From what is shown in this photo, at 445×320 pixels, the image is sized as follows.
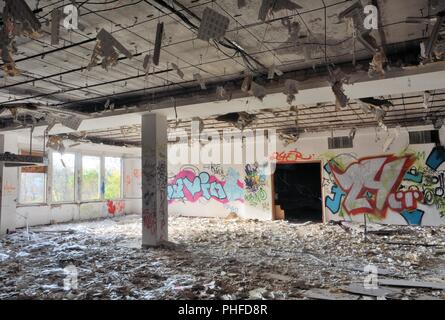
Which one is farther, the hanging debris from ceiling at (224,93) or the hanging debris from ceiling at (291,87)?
the hanging debris from ceiling at (224,93)

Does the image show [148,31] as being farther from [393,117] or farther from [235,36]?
[393,117]

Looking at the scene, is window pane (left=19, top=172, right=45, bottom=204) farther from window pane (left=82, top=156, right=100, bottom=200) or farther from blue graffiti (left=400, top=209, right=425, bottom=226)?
blue graffiti (left=400, top=209, right=425, bottom=226)

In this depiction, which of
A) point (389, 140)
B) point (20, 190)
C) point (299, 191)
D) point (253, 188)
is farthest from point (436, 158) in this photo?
point (20, 190)

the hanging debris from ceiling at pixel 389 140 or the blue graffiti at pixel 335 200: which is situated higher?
the hanging debris from ceiling at pixel 389 140

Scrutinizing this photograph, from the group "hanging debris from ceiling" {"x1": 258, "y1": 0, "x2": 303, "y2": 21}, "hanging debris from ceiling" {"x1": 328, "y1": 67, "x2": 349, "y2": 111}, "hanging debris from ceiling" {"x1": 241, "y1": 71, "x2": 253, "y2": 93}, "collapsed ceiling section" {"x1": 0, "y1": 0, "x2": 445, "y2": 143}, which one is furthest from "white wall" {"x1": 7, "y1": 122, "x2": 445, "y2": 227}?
"hanging debris from ceiling" {"x1": 258, "y1": 0, "x2": 303, "y2": 21}

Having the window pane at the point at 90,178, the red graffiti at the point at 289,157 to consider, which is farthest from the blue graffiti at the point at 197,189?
the window pane at the point at 90,178

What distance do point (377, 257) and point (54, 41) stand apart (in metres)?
6.09

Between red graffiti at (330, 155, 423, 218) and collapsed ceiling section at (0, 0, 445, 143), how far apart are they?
3.69 metres

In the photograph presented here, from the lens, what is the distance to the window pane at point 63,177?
12.7 meters

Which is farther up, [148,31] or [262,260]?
[148,31]

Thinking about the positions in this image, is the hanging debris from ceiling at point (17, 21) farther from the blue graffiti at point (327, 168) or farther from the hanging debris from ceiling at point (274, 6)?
the blue graffiti at point (327, 168)

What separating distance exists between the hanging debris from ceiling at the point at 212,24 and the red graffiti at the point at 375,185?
8.99 meters

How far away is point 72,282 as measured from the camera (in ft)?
16.0
